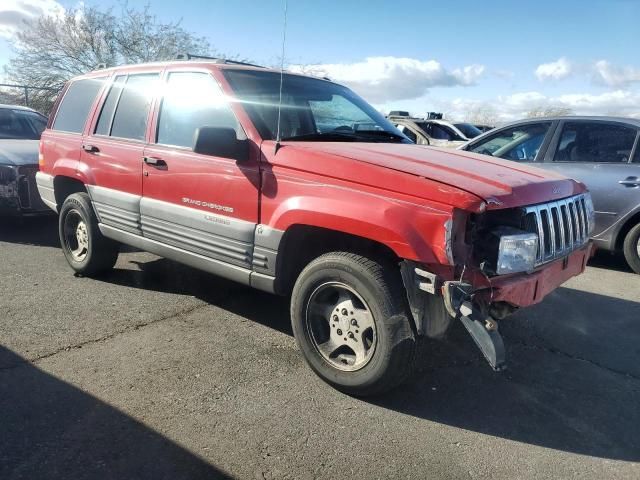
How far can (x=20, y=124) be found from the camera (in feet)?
26.7

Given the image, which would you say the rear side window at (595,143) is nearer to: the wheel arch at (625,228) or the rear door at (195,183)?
the wheel arch at (625,228)

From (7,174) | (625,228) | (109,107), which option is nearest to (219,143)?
(109,107)

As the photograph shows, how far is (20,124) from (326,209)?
7.10 meters

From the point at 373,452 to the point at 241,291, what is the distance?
258 centimetres

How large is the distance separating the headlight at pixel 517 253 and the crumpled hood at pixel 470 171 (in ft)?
0.61

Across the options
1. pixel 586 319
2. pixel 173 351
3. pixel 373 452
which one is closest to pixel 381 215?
pixel 373 452

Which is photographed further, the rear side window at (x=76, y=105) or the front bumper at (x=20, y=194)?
the front bumper at (x=20, y=194)

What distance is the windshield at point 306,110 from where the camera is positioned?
12.2 ft

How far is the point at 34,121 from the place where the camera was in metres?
8.35

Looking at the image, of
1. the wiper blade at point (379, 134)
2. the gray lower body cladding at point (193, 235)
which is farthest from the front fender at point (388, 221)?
the wiper blade at point (379, 134)

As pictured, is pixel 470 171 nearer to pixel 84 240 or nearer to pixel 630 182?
pixel 630 182

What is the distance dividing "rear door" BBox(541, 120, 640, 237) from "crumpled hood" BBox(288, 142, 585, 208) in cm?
251

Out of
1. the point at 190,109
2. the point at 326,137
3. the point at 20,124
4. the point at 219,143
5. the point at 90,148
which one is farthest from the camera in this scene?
the point at 20,124

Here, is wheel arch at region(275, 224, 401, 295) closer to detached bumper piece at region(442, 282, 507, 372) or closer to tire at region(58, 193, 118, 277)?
detached bumper piece at region(442, 282, 507, 372)
